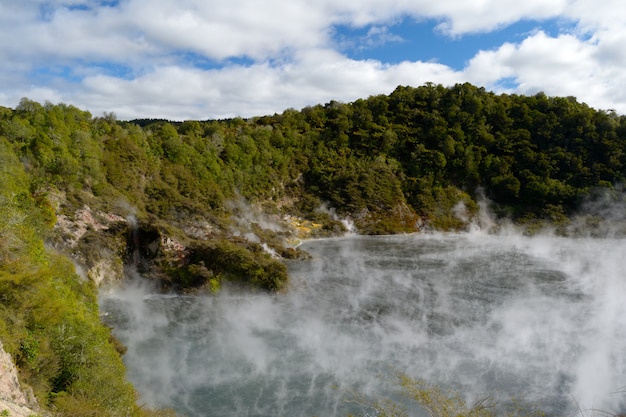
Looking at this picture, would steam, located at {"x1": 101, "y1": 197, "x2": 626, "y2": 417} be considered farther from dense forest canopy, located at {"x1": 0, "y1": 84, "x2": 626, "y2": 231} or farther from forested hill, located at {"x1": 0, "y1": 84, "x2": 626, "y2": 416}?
dense forest canopy, located at {"x1": 0, "y1": 84, "x2": 626, "y2": 231}

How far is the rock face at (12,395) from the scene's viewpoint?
1025 centimetres

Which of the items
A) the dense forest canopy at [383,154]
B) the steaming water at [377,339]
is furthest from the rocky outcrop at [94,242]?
the dense forest canopy at [383,154]

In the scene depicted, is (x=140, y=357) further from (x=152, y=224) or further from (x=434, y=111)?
(x=434, y=111)

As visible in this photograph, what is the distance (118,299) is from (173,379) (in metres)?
12.5

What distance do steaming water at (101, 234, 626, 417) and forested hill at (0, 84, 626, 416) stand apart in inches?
133

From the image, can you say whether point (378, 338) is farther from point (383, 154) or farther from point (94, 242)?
point (383, 154)

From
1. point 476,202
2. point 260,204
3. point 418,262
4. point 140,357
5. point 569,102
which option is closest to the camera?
point 140,357

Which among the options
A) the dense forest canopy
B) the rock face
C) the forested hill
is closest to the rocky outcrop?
the forested hill

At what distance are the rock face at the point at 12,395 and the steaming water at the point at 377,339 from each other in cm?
775

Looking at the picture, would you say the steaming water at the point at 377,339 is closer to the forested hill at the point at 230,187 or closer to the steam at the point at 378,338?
the steam at the point at 378,338

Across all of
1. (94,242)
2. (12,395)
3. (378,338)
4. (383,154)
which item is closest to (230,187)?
(94,242)

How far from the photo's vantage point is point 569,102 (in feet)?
244

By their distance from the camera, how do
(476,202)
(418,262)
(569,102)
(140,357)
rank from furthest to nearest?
(569,102) → (476,202) → (418,262) → (140,357)

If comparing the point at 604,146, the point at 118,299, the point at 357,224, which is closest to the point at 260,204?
the point at 357,224
